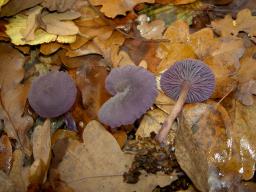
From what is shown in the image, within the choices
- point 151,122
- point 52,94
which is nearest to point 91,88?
point 52,94

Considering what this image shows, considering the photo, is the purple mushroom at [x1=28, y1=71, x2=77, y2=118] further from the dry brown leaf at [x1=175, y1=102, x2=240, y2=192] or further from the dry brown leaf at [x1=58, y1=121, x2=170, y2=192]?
the dry brown leaf at [x1=175, y1=102, x2=240, y2=192]

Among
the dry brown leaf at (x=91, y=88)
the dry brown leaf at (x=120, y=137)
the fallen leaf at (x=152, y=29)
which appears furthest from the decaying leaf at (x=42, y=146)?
the fallen leaf at (x=152, y=29)

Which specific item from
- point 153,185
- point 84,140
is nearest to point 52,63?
point 84,140

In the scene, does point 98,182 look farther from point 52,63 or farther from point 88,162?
point 52,63

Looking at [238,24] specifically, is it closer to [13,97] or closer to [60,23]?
[60,23]

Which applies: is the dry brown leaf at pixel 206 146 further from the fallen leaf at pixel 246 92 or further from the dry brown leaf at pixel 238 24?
the dry brown leaf at pixel 238 24

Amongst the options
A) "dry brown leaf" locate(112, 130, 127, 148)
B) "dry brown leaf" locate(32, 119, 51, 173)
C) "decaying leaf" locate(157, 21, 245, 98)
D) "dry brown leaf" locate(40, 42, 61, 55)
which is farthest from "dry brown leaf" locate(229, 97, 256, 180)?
"dry brown leaf" locate(40, 42, 61, 55)
